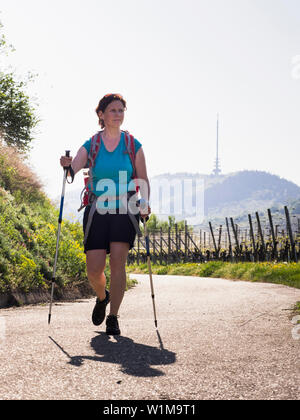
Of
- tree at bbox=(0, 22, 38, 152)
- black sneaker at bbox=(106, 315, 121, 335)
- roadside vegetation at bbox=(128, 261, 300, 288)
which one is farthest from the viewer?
tree at bbox=(0, 22, 38, 152)

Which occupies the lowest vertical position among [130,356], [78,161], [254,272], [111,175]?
[254,272]

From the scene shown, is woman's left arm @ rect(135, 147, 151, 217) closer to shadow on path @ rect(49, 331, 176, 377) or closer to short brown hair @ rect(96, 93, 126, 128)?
short brown hair @ rect(96, 93, 126, 128)

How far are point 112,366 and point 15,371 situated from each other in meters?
0.59

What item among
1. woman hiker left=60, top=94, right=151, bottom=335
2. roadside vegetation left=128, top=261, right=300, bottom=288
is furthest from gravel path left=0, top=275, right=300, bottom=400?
roadside vegetation left=128, top=261, right=300, bottom=288

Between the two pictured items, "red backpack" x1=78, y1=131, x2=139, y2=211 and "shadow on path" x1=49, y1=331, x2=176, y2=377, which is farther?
"red backpack" x1=78, y1=131, x2=139, y2=211

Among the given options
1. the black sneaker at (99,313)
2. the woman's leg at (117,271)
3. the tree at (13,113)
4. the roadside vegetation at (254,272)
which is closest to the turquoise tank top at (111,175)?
the woman's leg at (117,271)

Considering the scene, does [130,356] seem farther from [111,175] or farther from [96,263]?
[111,175]

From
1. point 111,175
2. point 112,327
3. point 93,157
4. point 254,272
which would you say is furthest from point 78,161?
point 254,272

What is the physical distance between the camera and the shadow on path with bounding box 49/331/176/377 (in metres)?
2.88

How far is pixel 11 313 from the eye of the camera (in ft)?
17.5

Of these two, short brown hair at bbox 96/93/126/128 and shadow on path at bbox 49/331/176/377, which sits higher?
short brown hair at bbox 96/93/126/128

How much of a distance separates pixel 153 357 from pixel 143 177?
1.74 meters

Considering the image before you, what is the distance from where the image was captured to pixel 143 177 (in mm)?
4320
